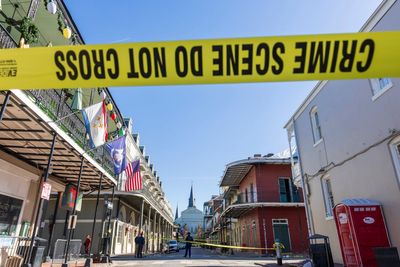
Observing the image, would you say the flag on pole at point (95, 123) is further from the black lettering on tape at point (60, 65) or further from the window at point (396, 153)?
the window at point (396, 153)

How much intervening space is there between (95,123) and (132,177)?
7066mm

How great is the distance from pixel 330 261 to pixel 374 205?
7.06 ft

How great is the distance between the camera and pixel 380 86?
9641 mm

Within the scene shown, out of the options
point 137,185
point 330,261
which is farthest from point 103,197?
point 330,261

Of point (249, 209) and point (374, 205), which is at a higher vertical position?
point (249, 209)

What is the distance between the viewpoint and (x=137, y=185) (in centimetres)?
1788

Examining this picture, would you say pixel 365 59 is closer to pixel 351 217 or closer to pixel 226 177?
pixel 351 217

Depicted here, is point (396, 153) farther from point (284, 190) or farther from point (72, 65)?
point (284, 190)

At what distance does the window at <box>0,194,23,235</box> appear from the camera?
441 inches

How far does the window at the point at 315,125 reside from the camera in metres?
14.0

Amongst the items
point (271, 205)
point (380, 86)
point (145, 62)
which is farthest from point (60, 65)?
point (271, 205)

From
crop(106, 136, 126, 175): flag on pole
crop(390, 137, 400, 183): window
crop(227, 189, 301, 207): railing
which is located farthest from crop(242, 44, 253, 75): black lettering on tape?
crop(227, 189, 301, 207): railing

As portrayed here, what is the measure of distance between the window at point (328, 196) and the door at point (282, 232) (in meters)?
12.9

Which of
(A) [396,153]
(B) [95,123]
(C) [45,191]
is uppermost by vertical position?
(B) [95,123]
